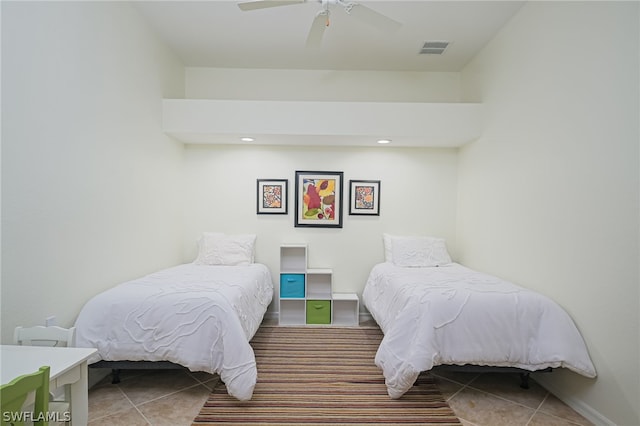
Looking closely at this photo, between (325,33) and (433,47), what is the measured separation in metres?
1.13

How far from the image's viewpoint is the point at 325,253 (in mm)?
4094

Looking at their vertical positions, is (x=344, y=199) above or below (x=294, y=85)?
below

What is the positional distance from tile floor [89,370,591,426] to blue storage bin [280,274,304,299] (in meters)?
1.35

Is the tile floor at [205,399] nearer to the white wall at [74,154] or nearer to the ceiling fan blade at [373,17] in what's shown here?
the white wall at [74,154]

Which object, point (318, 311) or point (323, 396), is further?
point (318, 311)

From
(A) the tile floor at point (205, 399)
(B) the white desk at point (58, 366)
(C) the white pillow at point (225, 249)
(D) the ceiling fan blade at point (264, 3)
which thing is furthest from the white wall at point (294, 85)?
(B) the white desk at point (58, 366)

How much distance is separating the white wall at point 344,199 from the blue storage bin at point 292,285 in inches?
10.6

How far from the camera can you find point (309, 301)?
378 centimetres

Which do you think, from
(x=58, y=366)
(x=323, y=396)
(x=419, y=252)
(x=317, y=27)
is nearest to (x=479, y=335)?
(x=323, y=396)

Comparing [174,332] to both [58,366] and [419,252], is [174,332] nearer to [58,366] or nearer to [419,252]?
[58,366]

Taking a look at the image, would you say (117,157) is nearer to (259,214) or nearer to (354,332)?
(259,214)

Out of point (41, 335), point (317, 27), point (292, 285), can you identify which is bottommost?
point (292, 285)

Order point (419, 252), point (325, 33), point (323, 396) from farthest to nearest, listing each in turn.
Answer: point (419, 252)
point (325, 33)
point (323, 396)

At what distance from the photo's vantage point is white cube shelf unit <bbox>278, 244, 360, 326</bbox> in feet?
12.4
